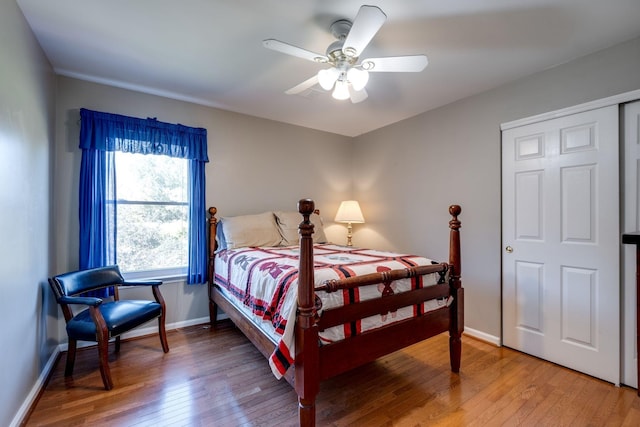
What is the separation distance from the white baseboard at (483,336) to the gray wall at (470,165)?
0.05 metres

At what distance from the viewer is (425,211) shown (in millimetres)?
3355

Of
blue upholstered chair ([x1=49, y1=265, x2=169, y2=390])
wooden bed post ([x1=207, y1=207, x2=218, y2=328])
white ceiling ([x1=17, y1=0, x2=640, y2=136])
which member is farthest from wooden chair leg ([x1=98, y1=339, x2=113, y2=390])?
white ceiling ([x1=17, y1=0, x2=640, y2=136])

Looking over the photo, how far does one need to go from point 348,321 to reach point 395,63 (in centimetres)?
163

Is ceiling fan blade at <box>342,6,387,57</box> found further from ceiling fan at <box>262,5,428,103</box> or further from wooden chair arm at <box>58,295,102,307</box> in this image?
wooden chair arm at <box>58,295,102,307</box>

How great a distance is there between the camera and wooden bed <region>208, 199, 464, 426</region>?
144 cm

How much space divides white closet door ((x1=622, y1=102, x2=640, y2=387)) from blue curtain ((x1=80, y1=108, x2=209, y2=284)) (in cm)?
364

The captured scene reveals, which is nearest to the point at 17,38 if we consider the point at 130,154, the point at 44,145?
the point at 44,145

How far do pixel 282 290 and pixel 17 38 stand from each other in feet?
7.07

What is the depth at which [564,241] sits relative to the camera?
230cm

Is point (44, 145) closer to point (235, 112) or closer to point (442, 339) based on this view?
point (235, 112)

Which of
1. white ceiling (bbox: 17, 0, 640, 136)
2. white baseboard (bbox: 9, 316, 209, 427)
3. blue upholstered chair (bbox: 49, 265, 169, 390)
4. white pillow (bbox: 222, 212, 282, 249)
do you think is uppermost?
white ceiling (bbox: 17, 0, 640, 136)

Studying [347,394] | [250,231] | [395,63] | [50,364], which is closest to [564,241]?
[395,63]

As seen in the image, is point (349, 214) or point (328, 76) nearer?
point (328, 76)

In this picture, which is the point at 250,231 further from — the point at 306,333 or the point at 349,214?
the point at 306,333
